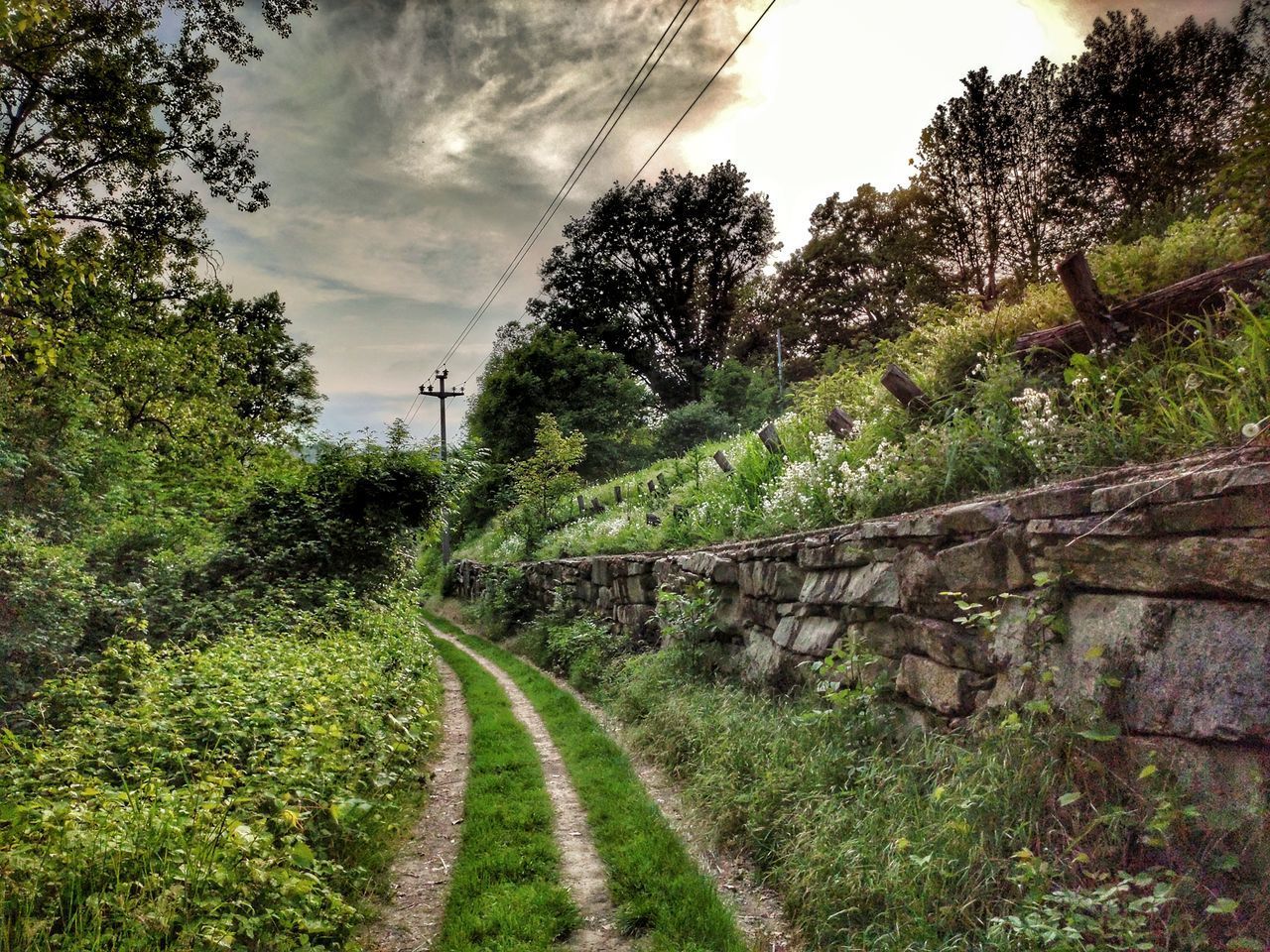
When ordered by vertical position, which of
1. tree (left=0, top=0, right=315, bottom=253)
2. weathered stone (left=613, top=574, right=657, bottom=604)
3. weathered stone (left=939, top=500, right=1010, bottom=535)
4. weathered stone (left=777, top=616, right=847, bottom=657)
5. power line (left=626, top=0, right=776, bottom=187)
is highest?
tree (left=0, top=0, right=315, bottom=253)

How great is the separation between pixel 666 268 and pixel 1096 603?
34041 millimetres

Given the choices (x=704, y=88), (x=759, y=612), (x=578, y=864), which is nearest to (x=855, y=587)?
(x=759, y=612)

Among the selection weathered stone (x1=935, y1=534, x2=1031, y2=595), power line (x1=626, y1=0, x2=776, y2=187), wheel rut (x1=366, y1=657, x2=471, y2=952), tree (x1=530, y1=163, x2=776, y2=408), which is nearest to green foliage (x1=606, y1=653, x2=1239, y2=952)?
weathered stone (x1=935, y1=534, x2=1031, y2=595)

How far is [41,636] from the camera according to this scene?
18.4 ft

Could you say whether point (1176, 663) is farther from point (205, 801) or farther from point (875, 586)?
point (205, 801)

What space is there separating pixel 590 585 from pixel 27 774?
806cm

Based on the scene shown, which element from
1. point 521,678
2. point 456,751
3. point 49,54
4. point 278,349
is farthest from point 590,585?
point 278,349

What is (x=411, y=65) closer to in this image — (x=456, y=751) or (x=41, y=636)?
(x=41, y=636)

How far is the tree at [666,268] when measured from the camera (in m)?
34.1

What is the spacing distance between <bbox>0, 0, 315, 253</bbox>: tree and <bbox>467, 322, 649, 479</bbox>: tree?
16969 mm

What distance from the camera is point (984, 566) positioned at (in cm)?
337

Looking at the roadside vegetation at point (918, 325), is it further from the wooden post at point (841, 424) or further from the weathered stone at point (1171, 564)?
the weathered stone at point (1171, 564)

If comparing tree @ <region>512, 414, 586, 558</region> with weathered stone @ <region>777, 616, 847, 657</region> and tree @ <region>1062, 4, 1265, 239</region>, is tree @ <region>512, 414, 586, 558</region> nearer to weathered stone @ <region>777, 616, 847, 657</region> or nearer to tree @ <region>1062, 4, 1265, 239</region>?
weathered stone @ <region>777, 616, 847, 657</region>

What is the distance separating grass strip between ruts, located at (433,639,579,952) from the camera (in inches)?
135
